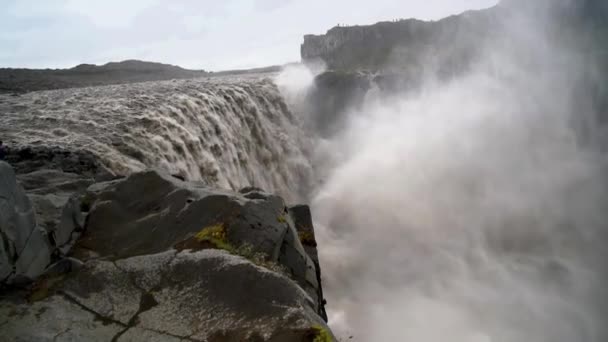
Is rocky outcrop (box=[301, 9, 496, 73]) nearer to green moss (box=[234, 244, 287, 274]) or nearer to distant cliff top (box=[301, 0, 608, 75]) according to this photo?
distant cliff top (box=[301, 0, 608, 75])

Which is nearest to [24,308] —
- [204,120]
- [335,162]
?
[204,120]

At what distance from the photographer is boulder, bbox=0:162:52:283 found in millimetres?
5092

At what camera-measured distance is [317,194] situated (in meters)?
27.1

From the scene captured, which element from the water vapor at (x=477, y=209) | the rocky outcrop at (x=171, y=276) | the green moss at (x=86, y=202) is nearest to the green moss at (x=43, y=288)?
the rocky outcrop at (x=171, y=276)

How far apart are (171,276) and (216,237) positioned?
957mm

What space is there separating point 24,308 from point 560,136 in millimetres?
37899

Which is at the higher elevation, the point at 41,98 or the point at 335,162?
the point at 41,98

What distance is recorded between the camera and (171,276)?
530 cm

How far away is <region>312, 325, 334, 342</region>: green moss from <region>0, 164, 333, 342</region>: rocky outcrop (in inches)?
0.4

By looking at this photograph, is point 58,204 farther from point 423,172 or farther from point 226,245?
point 423,172

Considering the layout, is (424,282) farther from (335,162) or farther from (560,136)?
(560,136)

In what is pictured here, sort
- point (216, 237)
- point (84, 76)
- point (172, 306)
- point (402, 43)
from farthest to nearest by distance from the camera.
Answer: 1. point (402, 43)
2. point (84, 76)
3. point (216, 237)
4. point (172, 306)

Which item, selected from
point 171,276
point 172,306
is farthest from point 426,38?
point 172,306

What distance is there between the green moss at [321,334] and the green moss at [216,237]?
203cm
